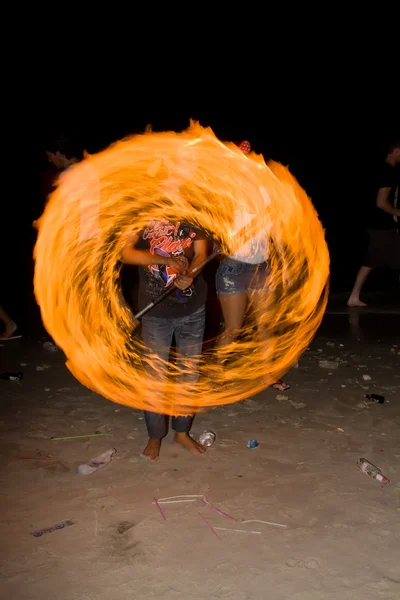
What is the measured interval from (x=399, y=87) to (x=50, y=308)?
76.9 ft

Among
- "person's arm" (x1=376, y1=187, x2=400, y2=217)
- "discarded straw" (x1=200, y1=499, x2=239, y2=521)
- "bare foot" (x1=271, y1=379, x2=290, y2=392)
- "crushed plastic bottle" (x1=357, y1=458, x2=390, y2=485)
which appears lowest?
"bare foot" (x1=271, y1=379, x2=290, y2=392)

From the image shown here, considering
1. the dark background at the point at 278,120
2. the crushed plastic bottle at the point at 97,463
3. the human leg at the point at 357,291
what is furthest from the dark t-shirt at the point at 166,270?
the dark background at the point at 278,120

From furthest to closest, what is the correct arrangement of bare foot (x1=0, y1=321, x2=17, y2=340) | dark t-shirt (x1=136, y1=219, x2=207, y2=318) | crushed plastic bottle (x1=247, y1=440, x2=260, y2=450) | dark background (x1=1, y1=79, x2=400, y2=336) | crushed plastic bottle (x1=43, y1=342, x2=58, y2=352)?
dark background (x1=1, y1=79, x2=400, y2=336) → bare foot (x1=0, y1=321, x2=17, y2=340) → crushed plastic bottle (x1=43, y1=342, x2=58, y2=352) → crushed plastic bottle (x1=247, y1=440, x2=260, y2=450) → dark t-shirt (x1=136, y1=219, x2=207, y2=318)

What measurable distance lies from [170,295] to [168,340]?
0.36 metres

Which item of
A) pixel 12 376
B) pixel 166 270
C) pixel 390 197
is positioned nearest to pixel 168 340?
pixel 166 270

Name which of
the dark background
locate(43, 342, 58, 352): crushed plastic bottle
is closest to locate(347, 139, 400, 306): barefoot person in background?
locate(43, 342, 58, 352): crushed plastic bottle

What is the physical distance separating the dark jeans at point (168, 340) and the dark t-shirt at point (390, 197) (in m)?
4.91

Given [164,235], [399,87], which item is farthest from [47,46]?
[164,235]

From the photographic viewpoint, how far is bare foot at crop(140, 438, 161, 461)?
13.0 feet

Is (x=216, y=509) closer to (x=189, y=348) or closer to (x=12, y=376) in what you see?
(x=189, y=348)

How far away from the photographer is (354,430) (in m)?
4.35

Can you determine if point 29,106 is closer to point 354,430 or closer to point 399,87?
point 399,87

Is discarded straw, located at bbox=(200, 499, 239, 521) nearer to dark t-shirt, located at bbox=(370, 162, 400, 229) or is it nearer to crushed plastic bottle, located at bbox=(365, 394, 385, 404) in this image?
crushed plastic bottle, located at bbox=(365, 394, 385, 404)

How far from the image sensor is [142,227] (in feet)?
17.5
